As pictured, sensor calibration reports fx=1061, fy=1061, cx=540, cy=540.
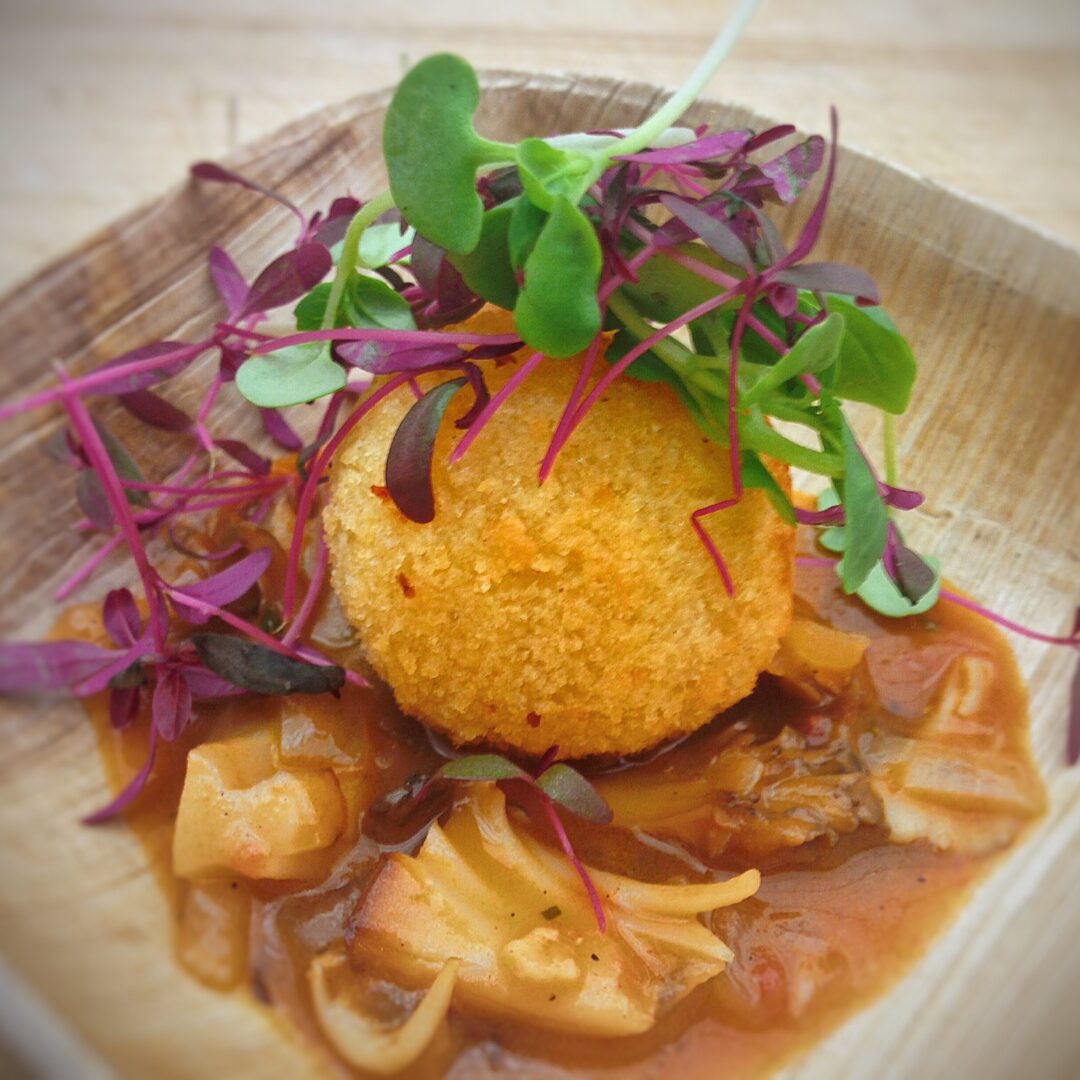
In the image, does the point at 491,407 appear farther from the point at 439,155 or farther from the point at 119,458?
the point at 119,458

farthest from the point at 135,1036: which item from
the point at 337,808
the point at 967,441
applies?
the point at 967,441


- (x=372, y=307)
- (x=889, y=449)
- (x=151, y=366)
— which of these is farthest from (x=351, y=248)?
(x=889, y=449)

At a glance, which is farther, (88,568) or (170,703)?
(88,568)

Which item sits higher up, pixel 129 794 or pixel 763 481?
pixel 763 481

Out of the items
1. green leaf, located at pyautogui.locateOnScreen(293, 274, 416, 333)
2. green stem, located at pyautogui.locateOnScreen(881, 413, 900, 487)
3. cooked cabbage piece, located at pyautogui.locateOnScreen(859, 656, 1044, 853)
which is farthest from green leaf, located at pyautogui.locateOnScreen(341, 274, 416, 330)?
cooked cabbage piece, located at pyautogui.locateOnScreen(859, 656, 1044, 853)

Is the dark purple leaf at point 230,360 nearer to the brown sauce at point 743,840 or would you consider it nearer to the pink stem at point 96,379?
the pink stem at point 96,379

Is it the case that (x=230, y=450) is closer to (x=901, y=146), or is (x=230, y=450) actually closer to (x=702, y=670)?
(x=702, y=670)
